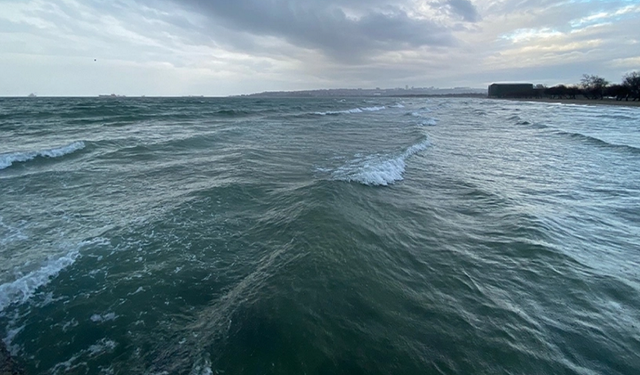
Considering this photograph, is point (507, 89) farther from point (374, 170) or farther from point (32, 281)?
point (32, 281)

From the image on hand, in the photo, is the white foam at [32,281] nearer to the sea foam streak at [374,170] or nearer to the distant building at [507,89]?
the sea foam streak at [374,170]

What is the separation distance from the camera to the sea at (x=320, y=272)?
3.61m

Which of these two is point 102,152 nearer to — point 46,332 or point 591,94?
point 46,332

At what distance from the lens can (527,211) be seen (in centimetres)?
776

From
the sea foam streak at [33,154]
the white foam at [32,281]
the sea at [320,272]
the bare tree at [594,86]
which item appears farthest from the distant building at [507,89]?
the white foam at [32,281]

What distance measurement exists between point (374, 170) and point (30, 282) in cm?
967

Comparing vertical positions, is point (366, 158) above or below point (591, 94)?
below

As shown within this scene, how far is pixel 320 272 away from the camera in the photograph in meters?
5.11

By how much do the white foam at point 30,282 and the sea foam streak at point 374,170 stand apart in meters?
7.58

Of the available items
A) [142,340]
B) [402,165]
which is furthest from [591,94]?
[142,340]

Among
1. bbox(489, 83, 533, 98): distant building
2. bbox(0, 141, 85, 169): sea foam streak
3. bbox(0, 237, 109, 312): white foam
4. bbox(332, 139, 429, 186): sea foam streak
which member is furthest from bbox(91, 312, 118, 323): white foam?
bbox(489, 83, 533, 98): distant building

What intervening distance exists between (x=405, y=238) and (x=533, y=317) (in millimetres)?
2630

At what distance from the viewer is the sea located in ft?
11.8

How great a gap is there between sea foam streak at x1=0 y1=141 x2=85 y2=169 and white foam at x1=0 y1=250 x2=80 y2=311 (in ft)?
35.7
